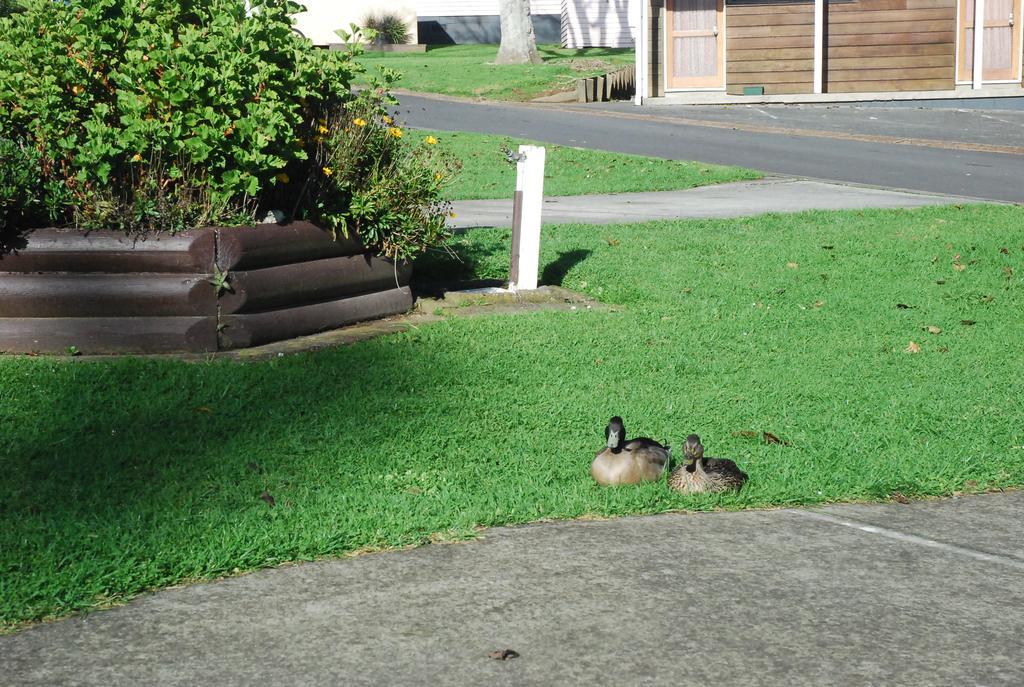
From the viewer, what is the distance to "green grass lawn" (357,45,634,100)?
31.5 m

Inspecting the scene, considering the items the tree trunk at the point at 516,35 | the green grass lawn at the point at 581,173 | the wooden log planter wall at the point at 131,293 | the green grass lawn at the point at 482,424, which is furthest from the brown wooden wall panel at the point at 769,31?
the wooden log planter wall at the point at 131,293

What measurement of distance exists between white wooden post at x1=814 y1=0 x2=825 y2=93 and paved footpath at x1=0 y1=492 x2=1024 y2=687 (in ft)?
86.1

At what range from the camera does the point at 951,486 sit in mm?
5590

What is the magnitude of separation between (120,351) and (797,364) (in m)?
4.15

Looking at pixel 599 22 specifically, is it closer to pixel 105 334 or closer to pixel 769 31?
pixel 769 31

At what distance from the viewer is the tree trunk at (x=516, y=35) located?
38.1 metres

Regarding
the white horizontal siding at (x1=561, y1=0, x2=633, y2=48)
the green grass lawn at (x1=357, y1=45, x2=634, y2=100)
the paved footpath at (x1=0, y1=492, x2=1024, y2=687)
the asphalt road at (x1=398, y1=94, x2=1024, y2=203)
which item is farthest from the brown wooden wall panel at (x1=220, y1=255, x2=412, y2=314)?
the white horizontal siding at (x1=561, y1=0, x2=633, y2=48)

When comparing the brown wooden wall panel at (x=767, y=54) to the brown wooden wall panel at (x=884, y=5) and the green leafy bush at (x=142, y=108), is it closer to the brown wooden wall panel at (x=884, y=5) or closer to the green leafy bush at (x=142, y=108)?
the brown wooden wall panel at (x=884, y=5)

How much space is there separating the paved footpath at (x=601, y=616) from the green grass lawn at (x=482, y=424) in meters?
0.26

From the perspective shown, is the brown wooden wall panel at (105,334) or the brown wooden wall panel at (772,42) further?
the brown wooden wall panel at (772,42)

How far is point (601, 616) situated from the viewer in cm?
415

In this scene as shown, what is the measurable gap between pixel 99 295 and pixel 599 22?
42505mm

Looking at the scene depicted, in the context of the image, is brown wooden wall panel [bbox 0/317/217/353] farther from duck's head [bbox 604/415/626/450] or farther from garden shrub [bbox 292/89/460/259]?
duck's head [bbox 604/415/626/450]

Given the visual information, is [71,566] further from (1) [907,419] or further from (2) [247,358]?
(1) [907,419]
